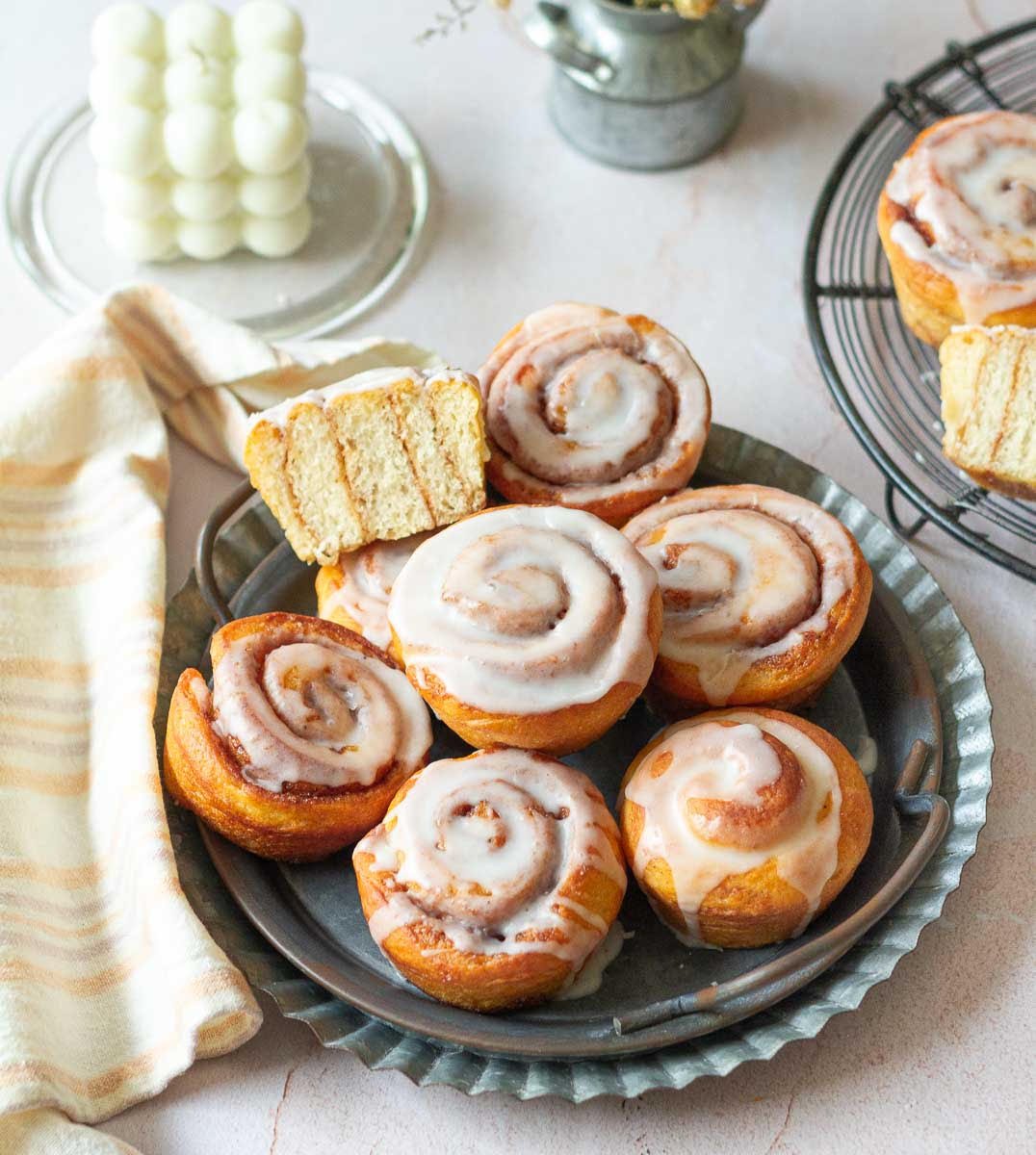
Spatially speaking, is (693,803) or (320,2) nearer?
(693,803)

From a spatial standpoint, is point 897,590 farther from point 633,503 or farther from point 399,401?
point 399,401

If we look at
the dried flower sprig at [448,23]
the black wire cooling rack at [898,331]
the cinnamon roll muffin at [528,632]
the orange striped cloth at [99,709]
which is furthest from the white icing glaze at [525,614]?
the dried flower sprig at [448,23]

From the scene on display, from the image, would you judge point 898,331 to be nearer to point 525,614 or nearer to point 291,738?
point 525,614

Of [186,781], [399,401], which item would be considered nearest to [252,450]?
[399,401]

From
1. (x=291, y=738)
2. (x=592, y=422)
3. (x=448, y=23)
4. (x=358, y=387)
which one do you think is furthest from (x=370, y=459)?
(x=448, y=23)

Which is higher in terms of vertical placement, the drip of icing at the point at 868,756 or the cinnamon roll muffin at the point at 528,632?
the cinnamon roll muffin at the point at 528,632

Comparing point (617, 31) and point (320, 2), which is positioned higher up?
point (617, 31)

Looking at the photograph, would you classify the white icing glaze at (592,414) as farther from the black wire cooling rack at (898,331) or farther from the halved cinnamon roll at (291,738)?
the halved cinnamon roll at (291,738)

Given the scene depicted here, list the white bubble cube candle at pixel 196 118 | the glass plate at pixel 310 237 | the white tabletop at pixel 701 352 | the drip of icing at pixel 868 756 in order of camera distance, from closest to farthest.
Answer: the white tabletop at pixel 701 352
the drip of icing at pixel 868 756
the white bubble cube candle at pixel 196 118
the glass plate at pixel 310 237
